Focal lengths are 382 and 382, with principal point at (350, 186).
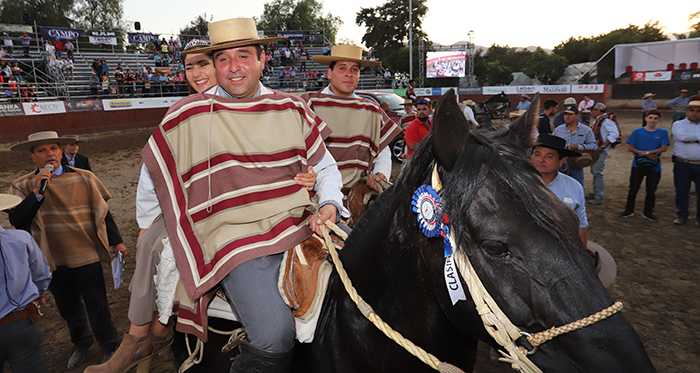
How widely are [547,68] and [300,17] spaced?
154 ft

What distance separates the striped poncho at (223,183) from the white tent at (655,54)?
35.9 m

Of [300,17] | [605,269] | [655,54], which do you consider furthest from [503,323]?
[300,17]

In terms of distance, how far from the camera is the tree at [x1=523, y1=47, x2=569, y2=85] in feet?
123

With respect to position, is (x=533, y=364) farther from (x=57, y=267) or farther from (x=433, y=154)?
(x=57, y=267)

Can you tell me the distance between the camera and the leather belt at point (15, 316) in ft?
9.67

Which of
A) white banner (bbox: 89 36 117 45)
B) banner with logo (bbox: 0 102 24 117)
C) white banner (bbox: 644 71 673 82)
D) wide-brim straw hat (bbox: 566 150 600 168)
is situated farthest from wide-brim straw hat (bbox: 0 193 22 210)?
white banner (bbox: 644 71 673 82)

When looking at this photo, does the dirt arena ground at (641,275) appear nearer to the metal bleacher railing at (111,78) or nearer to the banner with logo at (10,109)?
the banner with logo at (10,109)

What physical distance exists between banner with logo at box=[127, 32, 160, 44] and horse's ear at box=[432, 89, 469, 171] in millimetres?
34491

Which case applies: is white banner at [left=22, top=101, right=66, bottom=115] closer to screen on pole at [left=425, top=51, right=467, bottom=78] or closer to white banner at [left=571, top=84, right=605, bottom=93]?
white banner at [left=571, top=84, right=605, bottom=93]

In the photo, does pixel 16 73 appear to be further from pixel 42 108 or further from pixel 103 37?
pixel 103 37

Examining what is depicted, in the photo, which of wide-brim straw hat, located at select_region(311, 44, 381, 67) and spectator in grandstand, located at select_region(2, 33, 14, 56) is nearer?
wide-brim straw hat, located at select_region(311, 44, 381, 67)

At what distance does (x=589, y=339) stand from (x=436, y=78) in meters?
41.5

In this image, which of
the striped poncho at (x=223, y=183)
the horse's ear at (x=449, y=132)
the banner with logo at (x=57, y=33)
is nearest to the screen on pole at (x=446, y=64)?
the banner with logo at (x=57, y=33)

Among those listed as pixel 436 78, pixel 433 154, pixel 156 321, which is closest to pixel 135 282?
pixel 156 321
